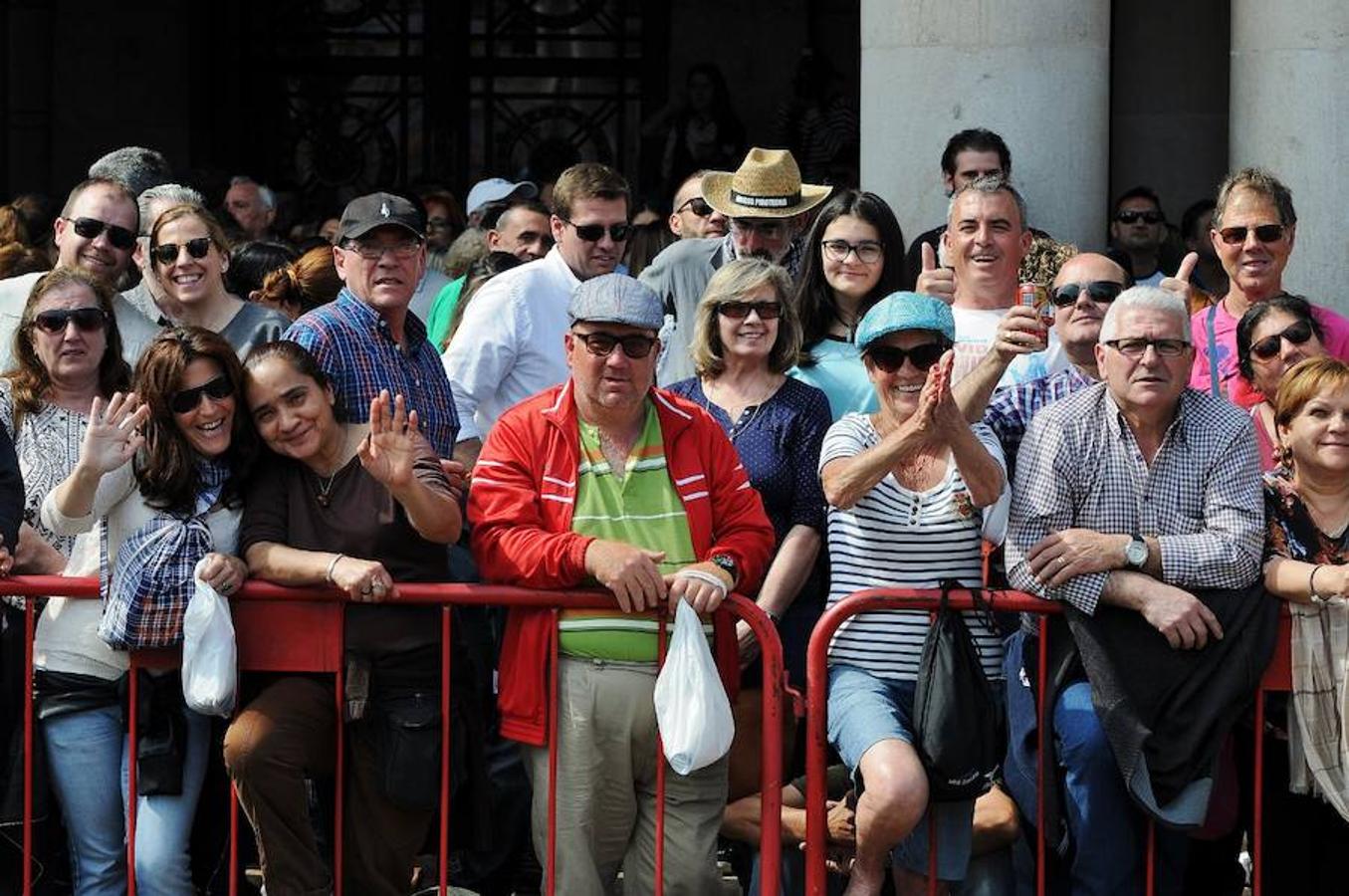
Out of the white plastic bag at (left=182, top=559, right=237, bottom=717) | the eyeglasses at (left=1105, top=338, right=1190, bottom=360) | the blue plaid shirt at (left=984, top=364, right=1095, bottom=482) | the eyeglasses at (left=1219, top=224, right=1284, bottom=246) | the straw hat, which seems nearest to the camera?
the white plastic bag at (left=182, top=559, right=237, bottom=717)

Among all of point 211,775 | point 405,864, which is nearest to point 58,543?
point 211,775

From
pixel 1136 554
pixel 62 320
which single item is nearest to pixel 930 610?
pixel 1136 554

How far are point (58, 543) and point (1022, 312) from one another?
2916mm

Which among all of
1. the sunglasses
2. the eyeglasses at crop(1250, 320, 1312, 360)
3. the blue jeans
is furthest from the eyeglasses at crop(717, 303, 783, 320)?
the blue jeans

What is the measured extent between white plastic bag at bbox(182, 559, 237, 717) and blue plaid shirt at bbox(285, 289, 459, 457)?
0.88m

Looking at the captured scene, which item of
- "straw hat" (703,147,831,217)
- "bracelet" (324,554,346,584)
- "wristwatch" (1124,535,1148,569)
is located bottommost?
"bracelet" (324,554,346,584)

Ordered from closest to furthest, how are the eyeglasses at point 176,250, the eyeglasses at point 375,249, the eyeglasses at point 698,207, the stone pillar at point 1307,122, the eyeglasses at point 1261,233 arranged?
the eyeglasses at point 375,249 → the eyeglasses at point 176,250 → the eyeglasses at point 1261,233 → the stone pillar at point 1307,122 → the eyeglasses at point 698,207

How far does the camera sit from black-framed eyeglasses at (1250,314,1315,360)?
8.09 metres

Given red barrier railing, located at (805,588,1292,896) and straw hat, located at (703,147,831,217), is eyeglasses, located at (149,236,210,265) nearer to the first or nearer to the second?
straw hat, located at (703,147,831,217)

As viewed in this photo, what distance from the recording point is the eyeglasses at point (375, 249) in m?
7.93

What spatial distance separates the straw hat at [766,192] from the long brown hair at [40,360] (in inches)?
95.4

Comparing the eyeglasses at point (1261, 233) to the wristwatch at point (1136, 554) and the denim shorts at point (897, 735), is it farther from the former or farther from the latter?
the denim shorts at point (897, 735)

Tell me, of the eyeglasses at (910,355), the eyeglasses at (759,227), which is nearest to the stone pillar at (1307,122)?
the eyeglasses at (759,227)

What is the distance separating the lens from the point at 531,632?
7082 millimetres
